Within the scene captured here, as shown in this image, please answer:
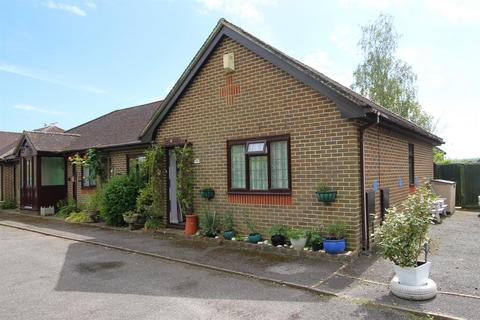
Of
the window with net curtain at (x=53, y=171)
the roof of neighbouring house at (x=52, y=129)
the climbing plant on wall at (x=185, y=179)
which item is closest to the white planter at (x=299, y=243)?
the climbing plant on wall at (x=185, y=179)

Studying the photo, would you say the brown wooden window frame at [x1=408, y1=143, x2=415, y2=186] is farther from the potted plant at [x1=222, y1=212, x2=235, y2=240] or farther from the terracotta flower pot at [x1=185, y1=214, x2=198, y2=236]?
the terracotta flower pot at [x1=185, y1=214, x2=198, y2=236]

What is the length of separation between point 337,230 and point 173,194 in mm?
5953

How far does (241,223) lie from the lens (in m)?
9.34

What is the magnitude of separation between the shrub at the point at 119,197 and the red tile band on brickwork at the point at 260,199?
4190 mm

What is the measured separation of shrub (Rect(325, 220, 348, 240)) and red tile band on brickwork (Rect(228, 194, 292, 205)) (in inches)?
46.5

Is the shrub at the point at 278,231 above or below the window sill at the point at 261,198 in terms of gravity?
below

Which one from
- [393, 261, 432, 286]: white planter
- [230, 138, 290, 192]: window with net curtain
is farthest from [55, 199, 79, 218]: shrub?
[393, 261, 432, 286]: white planter

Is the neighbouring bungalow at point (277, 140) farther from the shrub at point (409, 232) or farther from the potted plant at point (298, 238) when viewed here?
the shrub at point (409, 232)

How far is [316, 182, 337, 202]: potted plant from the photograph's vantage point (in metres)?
7.59

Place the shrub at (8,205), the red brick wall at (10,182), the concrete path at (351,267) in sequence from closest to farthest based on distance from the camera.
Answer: the concrete path at (351,267) → the shrub at (8,205) → the red brick wall at (10,182)

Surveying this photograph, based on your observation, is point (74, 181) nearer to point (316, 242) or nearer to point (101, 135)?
point (101, 135)

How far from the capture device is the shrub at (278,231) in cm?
829

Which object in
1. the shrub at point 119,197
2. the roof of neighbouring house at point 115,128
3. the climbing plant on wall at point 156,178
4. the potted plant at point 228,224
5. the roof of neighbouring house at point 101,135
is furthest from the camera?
the roof of neighbouring house at point 101,135

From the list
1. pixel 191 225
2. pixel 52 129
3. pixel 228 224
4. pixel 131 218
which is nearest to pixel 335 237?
pixel 228 224
